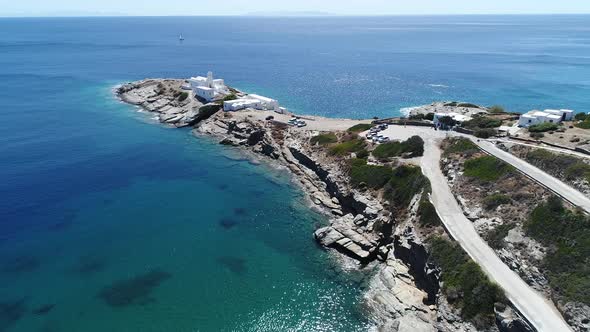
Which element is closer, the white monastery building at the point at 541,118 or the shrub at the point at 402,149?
the shrub at the point at 402,149

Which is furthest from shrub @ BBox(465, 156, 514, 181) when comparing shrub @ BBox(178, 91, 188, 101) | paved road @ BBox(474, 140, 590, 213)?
shrub @ BBox(178, 91, 188, 101)

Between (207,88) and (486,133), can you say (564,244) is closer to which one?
(486,133)

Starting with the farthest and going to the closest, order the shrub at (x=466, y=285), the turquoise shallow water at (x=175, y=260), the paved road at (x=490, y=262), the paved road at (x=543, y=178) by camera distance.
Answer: the paved road at (x=543, y=178) → the turquoise shallow water at (x=175, y=260) → the shrub at (x=466, y=285) → the paved road at (x=490, y=262)

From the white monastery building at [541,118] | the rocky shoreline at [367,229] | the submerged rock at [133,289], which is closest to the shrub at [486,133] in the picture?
the white monastery building at [541,118]

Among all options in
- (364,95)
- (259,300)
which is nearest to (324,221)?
(259,300)

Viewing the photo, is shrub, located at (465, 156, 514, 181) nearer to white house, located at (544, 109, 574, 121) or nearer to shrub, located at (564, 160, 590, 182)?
shrub, located at (564, 160, 590, 182)

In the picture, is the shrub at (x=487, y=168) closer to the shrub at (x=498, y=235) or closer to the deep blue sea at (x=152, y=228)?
the shrub at (x=498, y=235)

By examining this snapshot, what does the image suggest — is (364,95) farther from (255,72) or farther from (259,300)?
(259,300)
